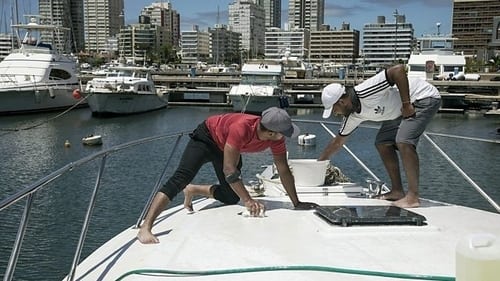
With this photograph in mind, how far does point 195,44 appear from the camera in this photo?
550ft

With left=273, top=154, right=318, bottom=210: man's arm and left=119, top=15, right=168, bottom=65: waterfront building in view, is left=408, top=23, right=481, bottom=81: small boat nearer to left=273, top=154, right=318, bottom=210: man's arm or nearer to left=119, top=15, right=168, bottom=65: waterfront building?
left=273, top=154, right=318, bottom=210: man's arm

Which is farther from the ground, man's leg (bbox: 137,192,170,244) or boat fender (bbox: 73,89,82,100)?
man's leg (bbox: 137,192,170,244)

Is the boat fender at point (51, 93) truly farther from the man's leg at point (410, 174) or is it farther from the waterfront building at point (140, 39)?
the waterfront building at point (140, 39)

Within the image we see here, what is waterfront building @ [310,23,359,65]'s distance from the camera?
508ft

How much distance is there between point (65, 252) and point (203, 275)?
798cm

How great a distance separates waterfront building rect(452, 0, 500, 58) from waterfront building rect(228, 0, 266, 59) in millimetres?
61467

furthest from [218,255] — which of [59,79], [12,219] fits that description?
[59,79]

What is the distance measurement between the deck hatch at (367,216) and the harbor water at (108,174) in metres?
2.28

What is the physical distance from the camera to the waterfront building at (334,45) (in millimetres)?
154750

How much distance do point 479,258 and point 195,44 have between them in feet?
553

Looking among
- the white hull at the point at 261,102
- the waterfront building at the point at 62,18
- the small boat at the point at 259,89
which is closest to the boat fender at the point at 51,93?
the waterfront building at the point at 62,18

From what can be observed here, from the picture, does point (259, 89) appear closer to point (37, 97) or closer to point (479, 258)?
point (37, 97)

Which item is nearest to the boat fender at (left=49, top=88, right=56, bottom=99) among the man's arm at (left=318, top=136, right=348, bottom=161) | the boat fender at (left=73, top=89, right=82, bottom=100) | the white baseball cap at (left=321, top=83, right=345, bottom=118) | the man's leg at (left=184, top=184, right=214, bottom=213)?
the boat fender at (left=73, top=89, right=82, bottom=100)

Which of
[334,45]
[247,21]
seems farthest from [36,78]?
[247,21]
